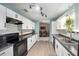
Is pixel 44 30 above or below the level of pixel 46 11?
below

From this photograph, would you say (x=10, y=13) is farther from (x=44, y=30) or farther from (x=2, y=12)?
(x=44, y=30)

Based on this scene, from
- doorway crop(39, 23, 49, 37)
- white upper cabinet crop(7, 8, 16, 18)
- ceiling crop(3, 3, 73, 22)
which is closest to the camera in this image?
ceiling crop(3, 3, 73, 22)

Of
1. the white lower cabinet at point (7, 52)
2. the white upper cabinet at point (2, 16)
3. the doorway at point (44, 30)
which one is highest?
the white upper cabinet at point (2, 16)

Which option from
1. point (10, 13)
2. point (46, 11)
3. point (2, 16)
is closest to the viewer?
point (46, 11)

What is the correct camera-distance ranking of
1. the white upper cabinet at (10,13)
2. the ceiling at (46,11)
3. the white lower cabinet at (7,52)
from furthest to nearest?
the white upper cabinet at (10,13)
the ceiling at (46,11)
the white lower cabinet at (7,52)

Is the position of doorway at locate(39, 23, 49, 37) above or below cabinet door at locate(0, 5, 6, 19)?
below

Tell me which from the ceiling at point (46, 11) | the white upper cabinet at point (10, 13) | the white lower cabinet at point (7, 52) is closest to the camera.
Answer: the white lower cabinet at point (7, 52)

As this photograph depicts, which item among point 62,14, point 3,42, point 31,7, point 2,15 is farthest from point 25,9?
point 3,42

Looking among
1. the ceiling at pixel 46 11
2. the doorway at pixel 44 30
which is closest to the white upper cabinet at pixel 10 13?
the ceiling at pixel 46 11

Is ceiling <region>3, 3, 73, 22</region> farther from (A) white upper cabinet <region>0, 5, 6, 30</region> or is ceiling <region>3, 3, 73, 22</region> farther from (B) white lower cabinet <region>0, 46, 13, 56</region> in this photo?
(B) white lower cabinet <region>0, 46, 13, 56</region>

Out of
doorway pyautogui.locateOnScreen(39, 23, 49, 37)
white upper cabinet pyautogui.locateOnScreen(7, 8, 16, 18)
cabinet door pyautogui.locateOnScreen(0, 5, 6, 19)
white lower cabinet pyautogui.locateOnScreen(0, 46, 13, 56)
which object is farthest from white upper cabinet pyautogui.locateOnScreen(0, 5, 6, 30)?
doorway pyautogui.locateOnScreen(39, 23, 49, 37)

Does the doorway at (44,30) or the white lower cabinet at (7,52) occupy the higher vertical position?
the doorway at (44,30)

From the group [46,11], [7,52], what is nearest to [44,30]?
[46,11]

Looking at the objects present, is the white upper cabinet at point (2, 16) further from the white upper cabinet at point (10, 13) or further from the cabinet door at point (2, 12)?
the white upper cabinet at point (10, 13)
